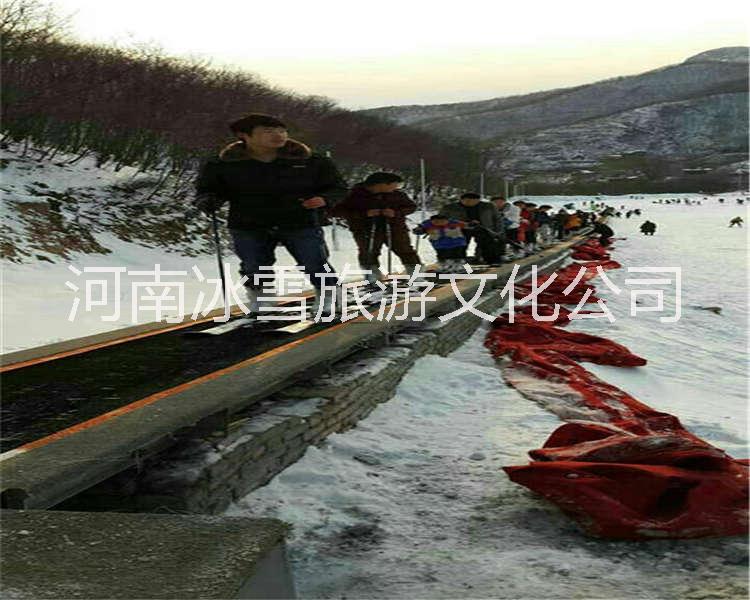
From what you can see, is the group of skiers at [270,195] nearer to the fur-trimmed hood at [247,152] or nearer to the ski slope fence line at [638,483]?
the fur-trimmed hood at [247,152]

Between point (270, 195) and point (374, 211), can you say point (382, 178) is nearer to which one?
point (374, 211)

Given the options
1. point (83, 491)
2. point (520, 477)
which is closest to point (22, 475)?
point (83, 491)

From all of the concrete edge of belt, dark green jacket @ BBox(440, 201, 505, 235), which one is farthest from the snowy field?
dark green jacket @ BBox(440, 201, 505, 235)

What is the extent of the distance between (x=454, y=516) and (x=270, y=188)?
3.88 metres

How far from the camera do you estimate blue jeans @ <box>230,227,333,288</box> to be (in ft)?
23.1

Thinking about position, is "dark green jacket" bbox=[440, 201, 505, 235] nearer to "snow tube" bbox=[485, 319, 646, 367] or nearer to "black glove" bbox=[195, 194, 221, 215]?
"snow tube" bbox=[485, 319, 646, 367]

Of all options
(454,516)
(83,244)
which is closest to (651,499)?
(454,516)

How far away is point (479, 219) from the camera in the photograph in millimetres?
13812

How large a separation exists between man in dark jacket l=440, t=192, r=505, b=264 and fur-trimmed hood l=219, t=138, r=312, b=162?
6.64 m

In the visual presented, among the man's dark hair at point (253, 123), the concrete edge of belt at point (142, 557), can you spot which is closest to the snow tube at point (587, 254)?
the man's dark hair at point (253, 123)

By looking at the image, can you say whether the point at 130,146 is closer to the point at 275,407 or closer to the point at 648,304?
the point at 648,304

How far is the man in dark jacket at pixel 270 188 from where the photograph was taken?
6.69 metres

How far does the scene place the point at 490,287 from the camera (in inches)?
489

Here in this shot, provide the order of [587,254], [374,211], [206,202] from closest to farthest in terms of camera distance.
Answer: [206,202]
[374,211]
[587,254]
